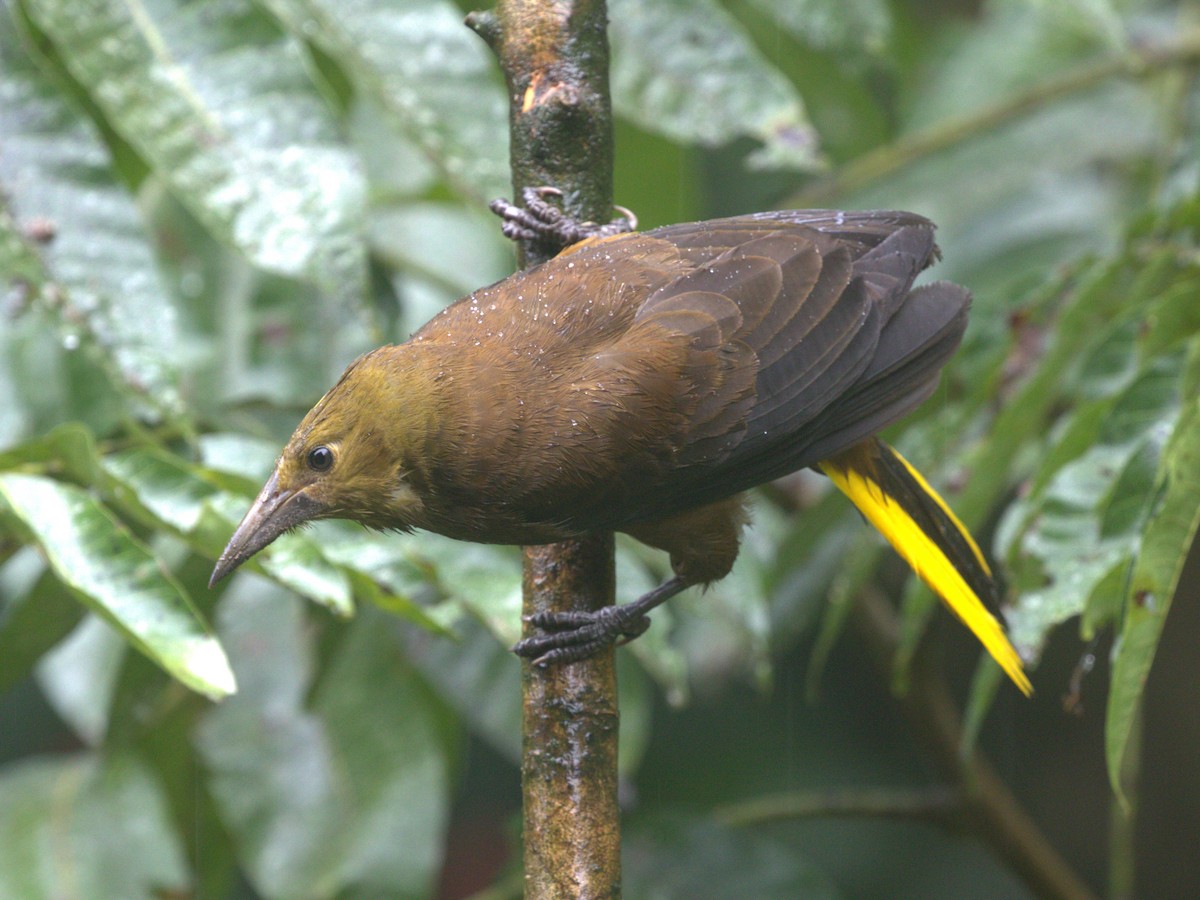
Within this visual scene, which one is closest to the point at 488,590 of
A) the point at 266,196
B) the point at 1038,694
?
the point at 266,196

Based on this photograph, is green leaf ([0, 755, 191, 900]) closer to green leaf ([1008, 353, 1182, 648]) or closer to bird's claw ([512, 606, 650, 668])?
bird's claw ([512, 606, 650, 668])

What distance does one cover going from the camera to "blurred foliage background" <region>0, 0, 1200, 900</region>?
2.12m

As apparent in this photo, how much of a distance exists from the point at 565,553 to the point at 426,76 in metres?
0.99

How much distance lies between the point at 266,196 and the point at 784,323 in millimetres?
918

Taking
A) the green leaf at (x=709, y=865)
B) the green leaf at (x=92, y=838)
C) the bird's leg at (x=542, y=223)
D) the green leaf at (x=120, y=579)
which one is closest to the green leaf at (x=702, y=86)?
the bird's leg at (x=542, y=223)

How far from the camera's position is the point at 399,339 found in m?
2.92

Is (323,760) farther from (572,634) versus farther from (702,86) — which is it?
(702,86)

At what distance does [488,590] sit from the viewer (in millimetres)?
2264

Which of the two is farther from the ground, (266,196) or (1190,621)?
(266,196)

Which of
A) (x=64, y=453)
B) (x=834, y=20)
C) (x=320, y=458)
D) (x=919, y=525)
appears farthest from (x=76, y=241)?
(x=834, y=20)

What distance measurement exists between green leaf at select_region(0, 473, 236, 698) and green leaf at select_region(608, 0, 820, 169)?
138 cm

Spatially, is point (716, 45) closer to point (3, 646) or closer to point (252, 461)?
point (252, 461)

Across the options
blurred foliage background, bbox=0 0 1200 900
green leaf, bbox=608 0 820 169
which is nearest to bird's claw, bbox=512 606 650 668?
blurred foliage background, bbox=0 0 1200 900

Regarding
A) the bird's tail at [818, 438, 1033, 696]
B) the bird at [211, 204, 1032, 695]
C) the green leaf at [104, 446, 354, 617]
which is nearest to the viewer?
the green leaf at [104, 446, 354, 617]
